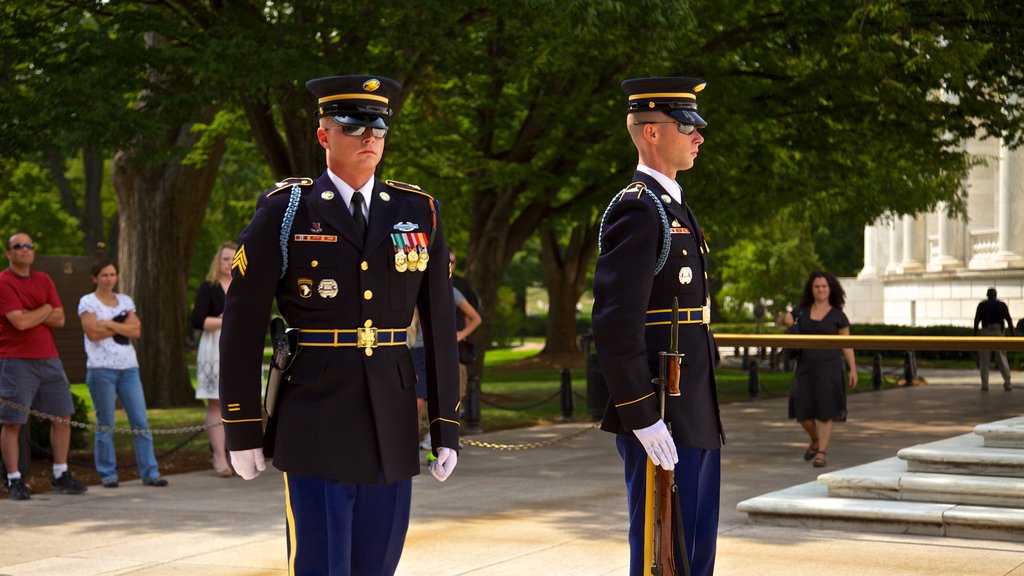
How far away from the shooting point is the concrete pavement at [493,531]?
8.33 metres

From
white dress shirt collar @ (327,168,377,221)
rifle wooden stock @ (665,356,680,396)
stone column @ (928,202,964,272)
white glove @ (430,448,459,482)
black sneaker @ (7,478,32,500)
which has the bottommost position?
black sneaker @ (7,478,32,500)

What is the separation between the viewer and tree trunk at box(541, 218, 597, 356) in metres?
36.9

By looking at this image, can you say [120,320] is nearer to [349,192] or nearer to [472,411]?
[472,411]

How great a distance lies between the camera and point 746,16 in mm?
19531

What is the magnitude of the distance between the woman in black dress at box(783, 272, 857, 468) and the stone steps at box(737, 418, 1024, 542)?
3.08m

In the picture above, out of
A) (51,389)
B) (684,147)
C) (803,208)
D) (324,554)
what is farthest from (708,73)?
(324,554)

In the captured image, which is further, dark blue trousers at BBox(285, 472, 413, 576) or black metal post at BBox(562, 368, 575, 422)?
black metal post at BBox(562, 368, 575, 422)

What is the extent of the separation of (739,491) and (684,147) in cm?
643

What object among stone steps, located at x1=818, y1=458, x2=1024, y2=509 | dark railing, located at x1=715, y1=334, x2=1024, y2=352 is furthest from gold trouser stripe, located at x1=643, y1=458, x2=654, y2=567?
stone steps, located at x1=818, y1=458, x2=1024, y2=509

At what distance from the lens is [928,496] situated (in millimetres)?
9789

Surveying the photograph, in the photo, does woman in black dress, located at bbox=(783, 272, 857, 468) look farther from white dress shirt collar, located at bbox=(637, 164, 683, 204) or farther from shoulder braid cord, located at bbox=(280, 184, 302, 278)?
shoulder braid cord, located at bbox=(280, 184, 302, 278)

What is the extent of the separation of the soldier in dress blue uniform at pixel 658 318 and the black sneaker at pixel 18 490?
728cm

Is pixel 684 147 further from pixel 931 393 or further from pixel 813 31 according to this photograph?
pixel 931 393

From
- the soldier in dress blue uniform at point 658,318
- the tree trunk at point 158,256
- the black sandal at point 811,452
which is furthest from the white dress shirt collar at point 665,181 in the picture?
the tree trunk at point 158,256
